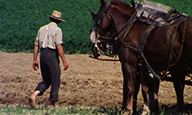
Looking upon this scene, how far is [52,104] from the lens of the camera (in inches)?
349

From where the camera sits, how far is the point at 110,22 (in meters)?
8.62

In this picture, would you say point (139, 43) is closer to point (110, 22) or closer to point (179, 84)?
point (110, 22)

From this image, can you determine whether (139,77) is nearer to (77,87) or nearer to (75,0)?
(77,87)

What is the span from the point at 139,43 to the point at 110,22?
35.4 inches

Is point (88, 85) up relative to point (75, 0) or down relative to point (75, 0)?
down

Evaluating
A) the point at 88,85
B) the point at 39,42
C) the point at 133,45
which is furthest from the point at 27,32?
the point at 133,45

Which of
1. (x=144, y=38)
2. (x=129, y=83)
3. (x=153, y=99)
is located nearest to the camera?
(x=144, y=38)

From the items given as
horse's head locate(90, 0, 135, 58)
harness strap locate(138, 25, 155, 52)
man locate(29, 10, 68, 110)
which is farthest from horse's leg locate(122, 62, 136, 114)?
man locate(29, 10, 68, 110)

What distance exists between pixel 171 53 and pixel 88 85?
172 inches

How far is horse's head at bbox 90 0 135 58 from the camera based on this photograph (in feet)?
27.9

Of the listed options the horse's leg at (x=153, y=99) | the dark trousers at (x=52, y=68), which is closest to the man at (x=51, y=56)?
the dark trousers at (x=52, y=68)

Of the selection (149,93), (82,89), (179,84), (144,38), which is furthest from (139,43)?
(82,89)

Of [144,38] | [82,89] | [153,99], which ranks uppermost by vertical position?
[144,38]

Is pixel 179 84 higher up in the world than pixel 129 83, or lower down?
lower down
